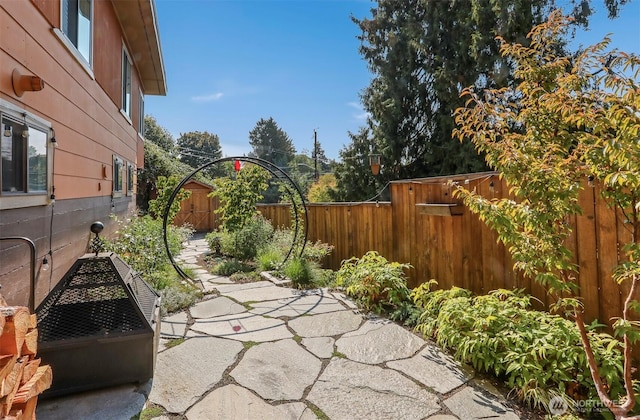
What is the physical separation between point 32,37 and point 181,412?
9.27 ft

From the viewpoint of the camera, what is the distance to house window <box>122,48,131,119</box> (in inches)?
227

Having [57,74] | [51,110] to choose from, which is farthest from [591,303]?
[57,74]

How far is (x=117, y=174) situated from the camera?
548 centimetres

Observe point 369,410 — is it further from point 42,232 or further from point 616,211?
point 42,232

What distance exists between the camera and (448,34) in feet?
35.4

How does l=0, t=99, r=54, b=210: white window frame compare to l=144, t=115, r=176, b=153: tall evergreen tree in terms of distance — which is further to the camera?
l=144, t=115, r=176, b=153: tall evergreen tree

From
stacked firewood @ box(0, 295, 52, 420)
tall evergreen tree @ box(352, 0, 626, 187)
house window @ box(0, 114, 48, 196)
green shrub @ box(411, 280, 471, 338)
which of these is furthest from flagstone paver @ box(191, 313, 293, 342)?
tall evergreen tree @ box(352, 0, 626, 187)

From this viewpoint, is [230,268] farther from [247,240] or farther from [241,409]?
[241,409]

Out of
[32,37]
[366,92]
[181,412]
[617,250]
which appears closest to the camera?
[181,412]

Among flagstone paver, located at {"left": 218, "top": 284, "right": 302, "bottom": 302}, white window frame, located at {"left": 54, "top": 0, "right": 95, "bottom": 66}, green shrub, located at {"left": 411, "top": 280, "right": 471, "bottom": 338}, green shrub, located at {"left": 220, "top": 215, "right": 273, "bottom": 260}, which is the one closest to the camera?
green shrub, located at {"left": 411, "top": 280, "right": 471, "bottom": 338}

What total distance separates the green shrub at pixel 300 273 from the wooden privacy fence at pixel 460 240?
0.88 m

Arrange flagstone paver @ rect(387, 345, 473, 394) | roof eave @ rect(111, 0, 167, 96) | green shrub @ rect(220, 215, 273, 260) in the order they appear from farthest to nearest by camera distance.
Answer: green shrub @ rect(220, 215, 273, 260), roof eave @ rect(111, 0, 167, 96), flagstone paver @ rect(387, 345, 473, 394)

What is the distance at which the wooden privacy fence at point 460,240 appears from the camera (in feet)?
6.88

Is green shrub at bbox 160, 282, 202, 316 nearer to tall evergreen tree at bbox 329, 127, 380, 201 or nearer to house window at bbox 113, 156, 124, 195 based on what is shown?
house window at bbox 113, 156, 124, 195
